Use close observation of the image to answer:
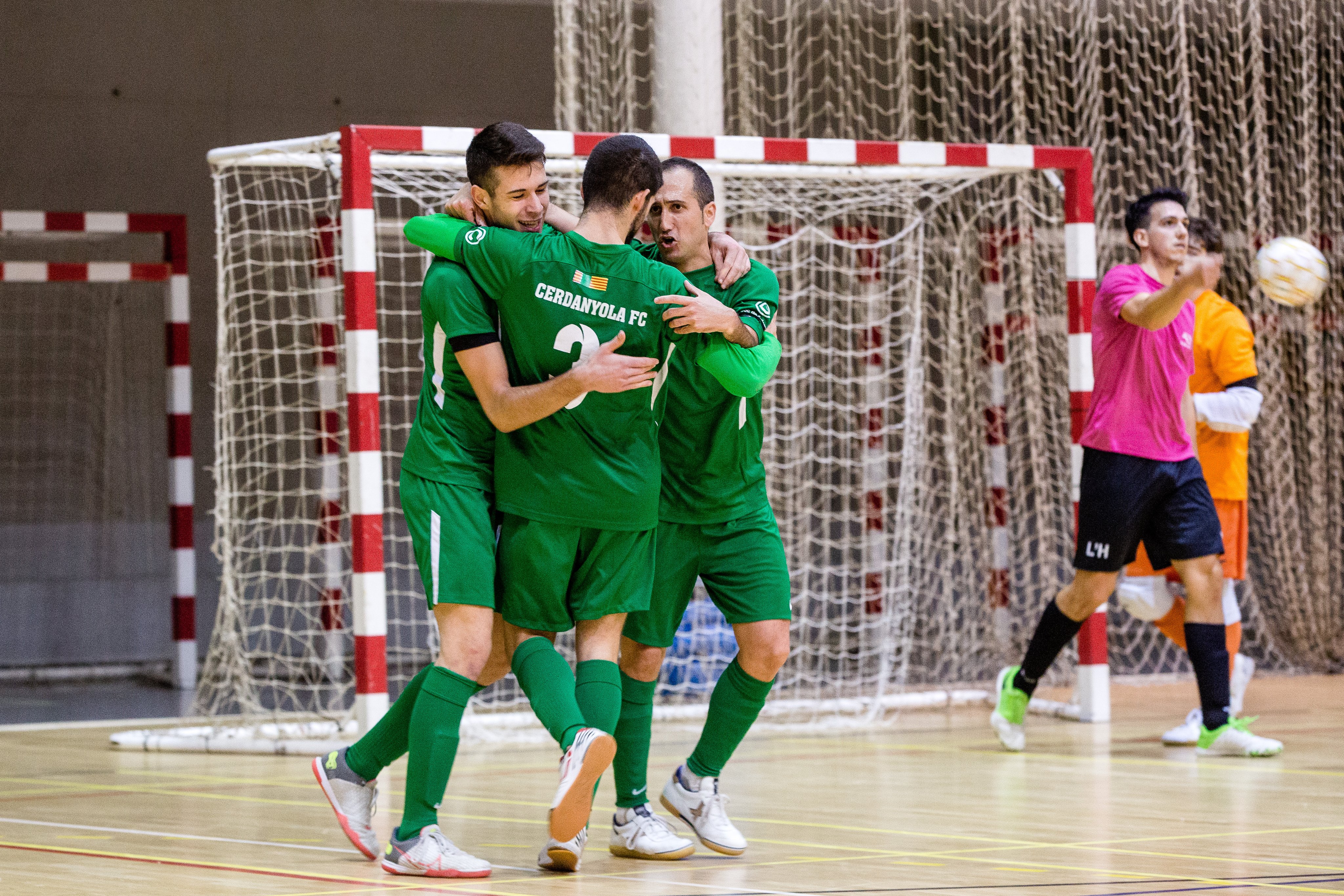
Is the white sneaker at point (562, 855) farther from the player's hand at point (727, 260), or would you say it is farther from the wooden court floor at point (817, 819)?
the player's hand at point (727, 260)

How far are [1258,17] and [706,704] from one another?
15.2ft

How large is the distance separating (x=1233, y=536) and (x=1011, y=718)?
4.47 feet

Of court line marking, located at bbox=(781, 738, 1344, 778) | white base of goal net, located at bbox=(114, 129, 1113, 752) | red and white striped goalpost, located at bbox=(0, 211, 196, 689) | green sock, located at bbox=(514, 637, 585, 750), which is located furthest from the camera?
red and white striped goalpost, located at bbox=(0, 211, 196, 689)

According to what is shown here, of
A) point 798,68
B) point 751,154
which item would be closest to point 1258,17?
point 798,68

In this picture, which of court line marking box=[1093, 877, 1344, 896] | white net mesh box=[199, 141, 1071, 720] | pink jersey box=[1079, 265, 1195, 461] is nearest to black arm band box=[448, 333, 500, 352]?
court line marking box=[1093, 877, 1344, 896]

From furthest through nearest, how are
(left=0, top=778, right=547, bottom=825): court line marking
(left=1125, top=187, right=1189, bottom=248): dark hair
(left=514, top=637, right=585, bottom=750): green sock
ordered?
(left=1125, top=187, right=1189, bottom=248): dark hair < (left=0, top=778, right=547, bottom=825): court line marking < (left=514, top=637, right=585, bottom=750): green sock

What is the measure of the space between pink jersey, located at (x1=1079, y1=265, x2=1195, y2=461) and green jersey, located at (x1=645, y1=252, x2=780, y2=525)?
226 cm

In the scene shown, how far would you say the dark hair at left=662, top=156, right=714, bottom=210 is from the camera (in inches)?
169

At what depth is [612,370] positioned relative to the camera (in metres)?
3.83

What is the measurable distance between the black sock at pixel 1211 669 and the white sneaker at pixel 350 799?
319 cm

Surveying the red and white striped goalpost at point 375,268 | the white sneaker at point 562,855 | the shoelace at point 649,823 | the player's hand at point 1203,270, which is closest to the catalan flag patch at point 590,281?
the white sneaker at point 562,855

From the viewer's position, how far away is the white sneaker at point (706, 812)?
169 inches

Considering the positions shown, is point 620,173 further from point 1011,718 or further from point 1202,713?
point 1202,713

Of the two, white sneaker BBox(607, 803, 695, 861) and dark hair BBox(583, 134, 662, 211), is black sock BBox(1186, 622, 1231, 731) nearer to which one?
white sneaker BBox(607, 803, 695, 861)
